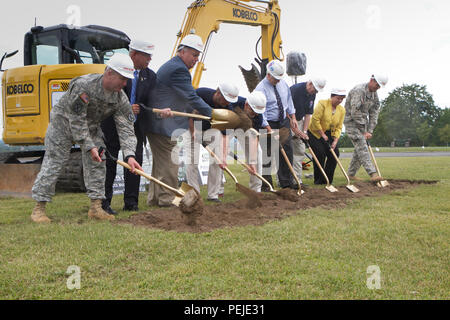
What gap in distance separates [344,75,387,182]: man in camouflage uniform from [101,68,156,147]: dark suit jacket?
4.33 meters

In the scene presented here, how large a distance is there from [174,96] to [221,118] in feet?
2.26

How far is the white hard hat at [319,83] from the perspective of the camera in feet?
23.7

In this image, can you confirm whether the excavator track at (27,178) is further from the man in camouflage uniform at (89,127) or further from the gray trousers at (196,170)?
the man in camouflage uniform at (89,127)

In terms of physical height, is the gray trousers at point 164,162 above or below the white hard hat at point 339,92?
below

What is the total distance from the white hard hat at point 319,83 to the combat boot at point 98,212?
14.1 ft

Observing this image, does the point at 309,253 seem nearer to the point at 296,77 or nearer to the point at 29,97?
the point at 29,97

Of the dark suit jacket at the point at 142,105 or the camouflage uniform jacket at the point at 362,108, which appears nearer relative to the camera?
the dark suit jacket at the point at 142,105

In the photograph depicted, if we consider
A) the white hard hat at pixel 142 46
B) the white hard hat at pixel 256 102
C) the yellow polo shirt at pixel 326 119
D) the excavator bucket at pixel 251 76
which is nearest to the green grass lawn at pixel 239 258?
the white hard hat at pixel 256 102

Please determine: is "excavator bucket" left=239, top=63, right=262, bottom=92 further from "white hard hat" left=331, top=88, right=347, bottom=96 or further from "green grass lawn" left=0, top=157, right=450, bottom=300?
"green grass lawn" left=0, top=157, right=450, bottom=300

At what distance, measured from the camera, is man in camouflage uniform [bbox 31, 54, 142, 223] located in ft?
14.6

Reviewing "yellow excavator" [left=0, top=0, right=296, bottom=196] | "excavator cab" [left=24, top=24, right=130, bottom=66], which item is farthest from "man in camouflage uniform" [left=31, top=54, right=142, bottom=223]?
"excavator cab" [left=24, top=24, right=130, bottom=66]

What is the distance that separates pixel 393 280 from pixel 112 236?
7.87 feet

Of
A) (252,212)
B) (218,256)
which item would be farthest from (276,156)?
(218,256)
